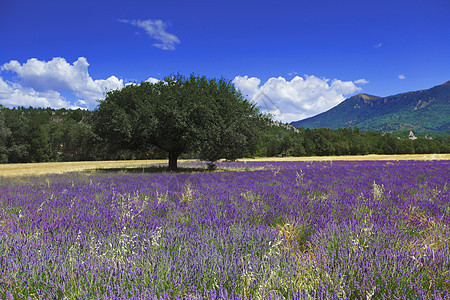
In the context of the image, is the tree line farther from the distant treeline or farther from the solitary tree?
the distant treeline

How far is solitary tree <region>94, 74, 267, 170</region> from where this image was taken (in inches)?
586

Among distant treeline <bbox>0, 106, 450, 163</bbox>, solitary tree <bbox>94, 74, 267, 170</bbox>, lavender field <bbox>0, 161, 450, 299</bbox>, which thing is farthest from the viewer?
distant treeline <bbox>0, 106, 450, 163</bbox>

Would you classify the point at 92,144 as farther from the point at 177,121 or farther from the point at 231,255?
the point at 231,255

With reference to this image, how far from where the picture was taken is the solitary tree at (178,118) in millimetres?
14875

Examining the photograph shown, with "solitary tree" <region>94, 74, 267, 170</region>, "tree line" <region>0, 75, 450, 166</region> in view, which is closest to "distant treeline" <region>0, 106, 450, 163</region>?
"tree line" <region>0, 75, 450, 166</region>

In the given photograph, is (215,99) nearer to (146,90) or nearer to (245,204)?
(146,90)

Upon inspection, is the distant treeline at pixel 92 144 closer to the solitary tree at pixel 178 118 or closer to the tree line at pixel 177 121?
the tree line at pixel 177 121

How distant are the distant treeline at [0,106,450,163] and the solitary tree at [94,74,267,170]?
1972mm

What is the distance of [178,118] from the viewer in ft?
47.3

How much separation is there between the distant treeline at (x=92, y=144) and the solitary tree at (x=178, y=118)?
6.47 feet

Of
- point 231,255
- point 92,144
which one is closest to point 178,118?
point 92,144

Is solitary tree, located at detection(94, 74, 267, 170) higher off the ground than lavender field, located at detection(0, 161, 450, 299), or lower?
higher

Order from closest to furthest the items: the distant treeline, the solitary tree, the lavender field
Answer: the lavender field, the solitary tree, the distant treeline

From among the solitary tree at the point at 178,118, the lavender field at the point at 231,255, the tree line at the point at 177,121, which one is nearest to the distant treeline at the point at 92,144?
the tree line at the point at 177,121
